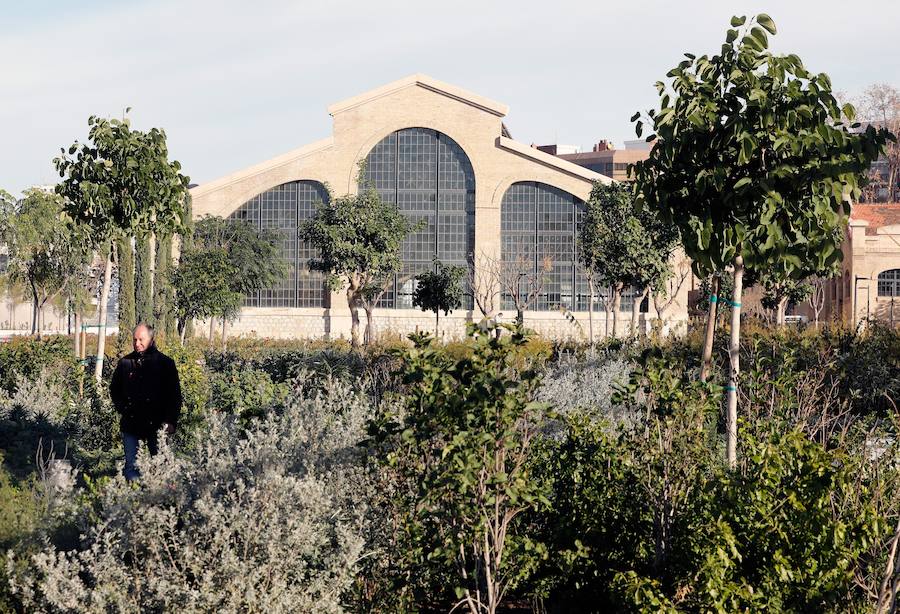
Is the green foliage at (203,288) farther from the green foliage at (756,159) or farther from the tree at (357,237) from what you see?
the green foliage at (756,159)

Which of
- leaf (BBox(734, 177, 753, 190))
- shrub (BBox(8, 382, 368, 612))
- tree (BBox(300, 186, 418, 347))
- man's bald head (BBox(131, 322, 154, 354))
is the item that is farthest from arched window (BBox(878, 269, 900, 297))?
shrub (BBox(8, 382, 368, 612))

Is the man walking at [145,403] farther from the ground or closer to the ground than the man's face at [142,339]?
closer to the ground

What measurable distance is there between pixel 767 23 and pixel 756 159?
33.0 inches

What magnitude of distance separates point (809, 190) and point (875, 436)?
197 centimetres

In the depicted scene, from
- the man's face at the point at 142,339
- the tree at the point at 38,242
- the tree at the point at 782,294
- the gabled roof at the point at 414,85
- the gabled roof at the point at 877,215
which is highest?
the gabled roof at the point at 414,85

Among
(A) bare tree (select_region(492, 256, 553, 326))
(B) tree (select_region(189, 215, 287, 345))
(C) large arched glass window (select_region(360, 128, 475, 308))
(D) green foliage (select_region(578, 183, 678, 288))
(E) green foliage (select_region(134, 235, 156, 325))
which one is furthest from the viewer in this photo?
(C) large arched glass window (select_region(360, 128, 475, 308))

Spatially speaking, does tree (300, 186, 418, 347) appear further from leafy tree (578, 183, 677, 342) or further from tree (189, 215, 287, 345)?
leafy tree (578, 183, 677, 342)

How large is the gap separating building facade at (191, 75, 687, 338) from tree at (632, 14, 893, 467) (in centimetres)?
3381

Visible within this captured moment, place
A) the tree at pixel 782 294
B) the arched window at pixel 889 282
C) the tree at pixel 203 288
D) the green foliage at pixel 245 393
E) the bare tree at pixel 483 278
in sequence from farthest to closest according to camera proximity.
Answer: the arched window at pixel 889 282 < the bare tree at pixel 483 278 < the tree at pixel 782 294 < the tree at pixel 203 288 < the green foliage at pixel 245 393

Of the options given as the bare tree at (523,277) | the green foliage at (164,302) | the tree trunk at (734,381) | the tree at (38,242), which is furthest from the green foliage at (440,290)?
the tree trunk at (734,381)

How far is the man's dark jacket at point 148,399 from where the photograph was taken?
754 centimetres

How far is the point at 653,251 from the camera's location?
22.6 metres

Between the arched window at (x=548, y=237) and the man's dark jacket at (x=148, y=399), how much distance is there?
32.9 metres

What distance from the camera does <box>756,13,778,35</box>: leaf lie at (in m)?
5.77
